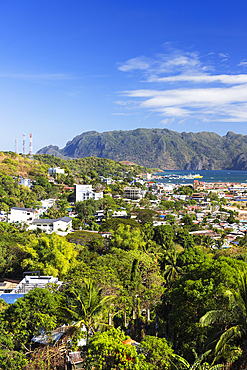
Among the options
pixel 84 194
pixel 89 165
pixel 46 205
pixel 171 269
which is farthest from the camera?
pixel 89 165

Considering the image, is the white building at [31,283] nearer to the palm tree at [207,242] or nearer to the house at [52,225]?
the house at [52,225]

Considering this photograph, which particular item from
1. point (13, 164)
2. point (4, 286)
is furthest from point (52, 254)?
point (13, 164)

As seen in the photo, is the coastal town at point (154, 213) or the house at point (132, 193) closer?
the coastal town at point (154, 213)

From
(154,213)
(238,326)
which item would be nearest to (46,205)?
(154,213)

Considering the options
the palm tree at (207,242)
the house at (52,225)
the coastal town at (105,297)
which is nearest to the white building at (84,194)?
the house at (52,225)

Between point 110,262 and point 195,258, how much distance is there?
7.46 meters

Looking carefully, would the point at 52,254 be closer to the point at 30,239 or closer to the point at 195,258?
the point at 30,239

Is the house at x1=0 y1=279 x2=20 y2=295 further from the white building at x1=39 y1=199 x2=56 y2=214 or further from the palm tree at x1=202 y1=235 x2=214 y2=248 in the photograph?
the white building at x1=39 y1=199 x2=56 y2=214

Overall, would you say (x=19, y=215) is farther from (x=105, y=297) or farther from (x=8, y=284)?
(x=105, y=297)

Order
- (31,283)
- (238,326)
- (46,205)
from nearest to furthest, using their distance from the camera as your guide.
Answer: (238,326) < (31,283) < (46,205)

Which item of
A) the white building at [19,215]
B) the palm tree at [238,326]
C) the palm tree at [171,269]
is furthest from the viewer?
the white building at [19,215]

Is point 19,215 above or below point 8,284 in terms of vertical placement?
above

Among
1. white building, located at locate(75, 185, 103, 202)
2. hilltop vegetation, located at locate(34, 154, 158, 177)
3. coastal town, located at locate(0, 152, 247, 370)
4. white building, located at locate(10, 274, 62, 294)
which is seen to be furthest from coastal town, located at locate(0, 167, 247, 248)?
hilltop vegetation, located at locate(34, 154, 158, 177)

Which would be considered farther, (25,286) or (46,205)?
(46,205)
